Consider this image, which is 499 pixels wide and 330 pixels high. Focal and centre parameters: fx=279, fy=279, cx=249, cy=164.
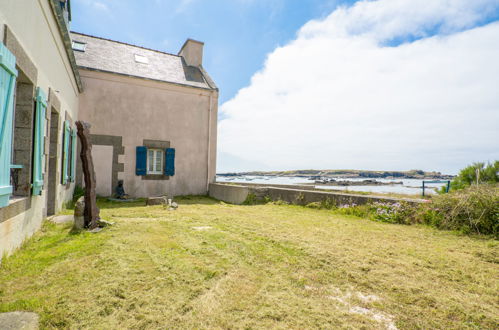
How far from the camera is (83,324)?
201 cm

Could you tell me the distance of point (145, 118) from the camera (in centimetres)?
1196

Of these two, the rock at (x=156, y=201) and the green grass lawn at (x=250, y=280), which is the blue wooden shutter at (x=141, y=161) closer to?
the rock at (x=156, y=201)

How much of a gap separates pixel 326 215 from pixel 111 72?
9.96 m

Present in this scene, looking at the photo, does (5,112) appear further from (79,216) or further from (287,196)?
(287,196)

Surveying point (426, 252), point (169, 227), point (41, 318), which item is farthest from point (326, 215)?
point (41, 318)

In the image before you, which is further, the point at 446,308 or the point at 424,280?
the point at 424,280

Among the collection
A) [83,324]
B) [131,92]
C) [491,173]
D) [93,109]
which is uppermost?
[131,92]

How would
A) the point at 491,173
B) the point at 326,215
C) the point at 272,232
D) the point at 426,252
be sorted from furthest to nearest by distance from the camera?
the point at 491,173, the point at 326,215, the point at 272,232, the point at 426,252

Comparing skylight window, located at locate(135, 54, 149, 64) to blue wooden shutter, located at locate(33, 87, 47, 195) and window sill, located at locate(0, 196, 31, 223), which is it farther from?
window sill, located at locate(0, 196, 31, 223)

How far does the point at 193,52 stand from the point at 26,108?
462 inches

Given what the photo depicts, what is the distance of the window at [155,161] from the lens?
40.0 feet

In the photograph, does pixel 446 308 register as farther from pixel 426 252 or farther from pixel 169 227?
pixel 169 227

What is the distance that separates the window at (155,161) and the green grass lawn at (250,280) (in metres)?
7.53

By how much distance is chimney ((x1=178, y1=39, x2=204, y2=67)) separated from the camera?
14445mm
